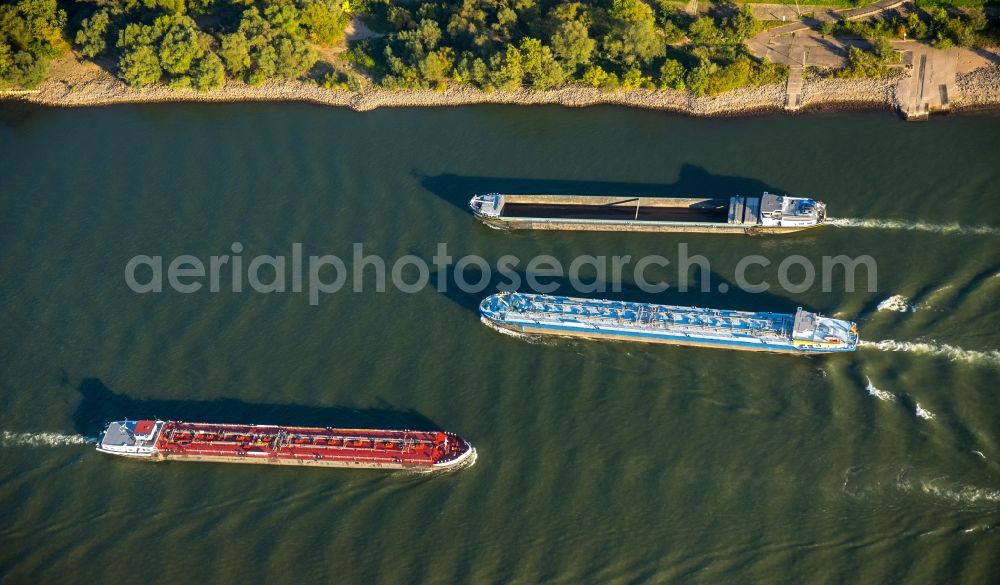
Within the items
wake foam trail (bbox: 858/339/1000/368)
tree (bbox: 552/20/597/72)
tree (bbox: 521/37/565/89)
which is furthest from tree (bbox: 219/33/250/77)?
wake foam trail (bbox: 858/339/1000/368)

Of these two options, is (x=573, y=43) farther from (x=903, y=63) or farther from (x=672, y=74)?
(x=903, y=63)

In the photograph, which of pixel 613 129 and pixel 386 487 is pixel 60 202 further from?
pixel 613 129

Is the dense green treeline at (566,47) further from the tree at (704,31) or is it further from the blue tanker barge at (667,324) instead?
the blue tanker barge at (667,324)

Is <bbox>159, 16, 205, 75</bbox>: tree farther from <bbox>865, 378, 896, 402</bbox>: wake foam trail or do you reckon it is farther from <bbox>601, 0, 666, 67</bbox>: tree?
<bbox>865, 378, 896, 402</bbox>: wake foam trail

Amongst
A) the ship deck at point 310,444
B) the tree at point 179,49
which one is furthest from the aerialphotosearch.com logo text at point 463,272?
the tree at point 179,49

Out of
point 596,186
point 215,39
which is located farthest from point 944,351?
point 215,39
